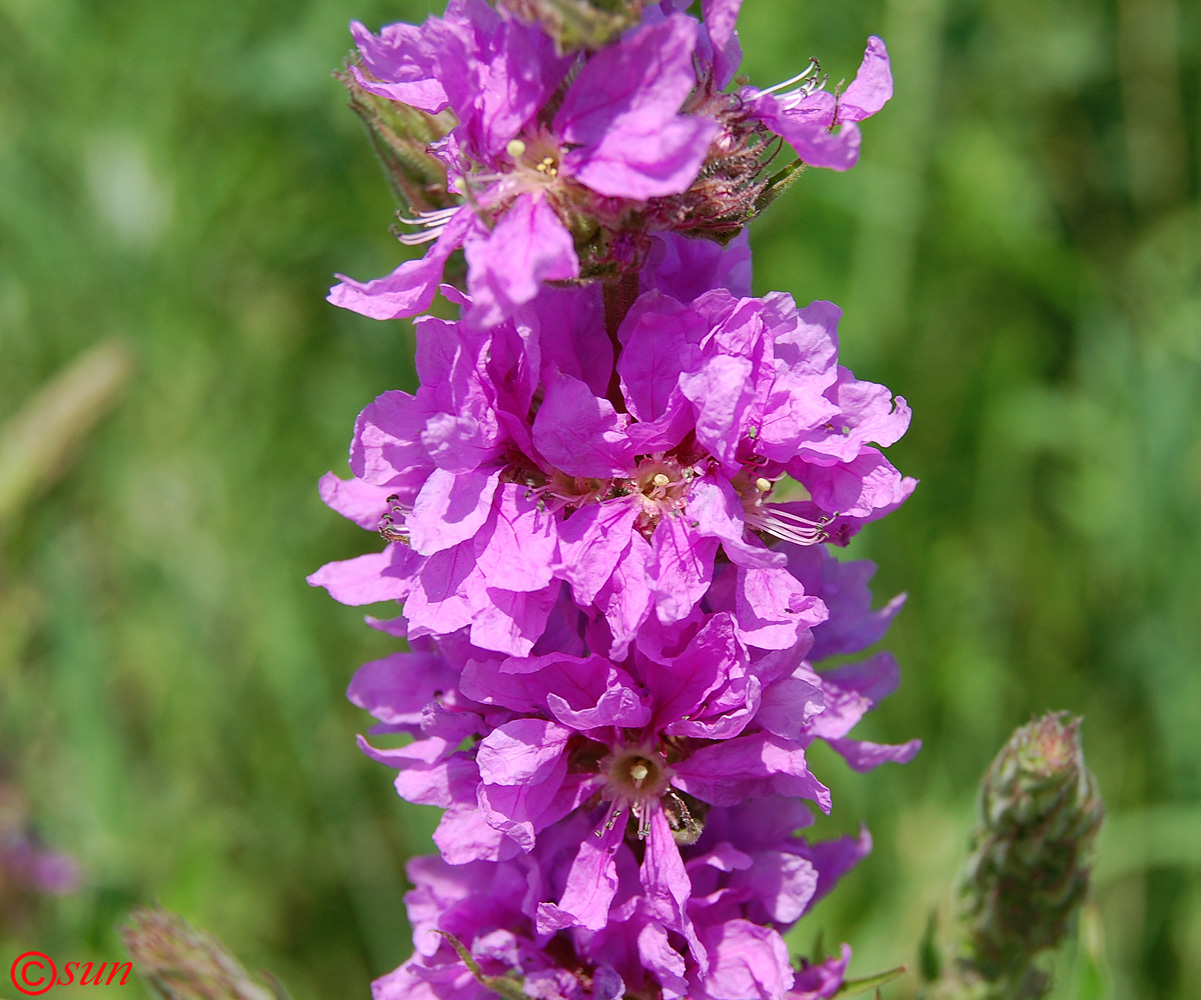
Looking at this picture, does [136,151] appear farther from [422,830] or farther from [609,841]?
[609,841]

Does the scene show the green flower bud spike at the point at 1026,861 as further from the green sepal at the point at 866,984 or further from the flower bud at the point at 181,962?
the flower bud at the point at 181,962

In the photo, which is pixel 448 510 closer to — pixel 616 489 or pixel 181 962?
pixel 616 489

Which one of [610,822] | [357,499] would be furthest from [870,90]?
[610,822]

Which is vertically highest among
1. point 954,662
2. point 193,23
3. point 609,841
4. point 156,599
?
point 193,23

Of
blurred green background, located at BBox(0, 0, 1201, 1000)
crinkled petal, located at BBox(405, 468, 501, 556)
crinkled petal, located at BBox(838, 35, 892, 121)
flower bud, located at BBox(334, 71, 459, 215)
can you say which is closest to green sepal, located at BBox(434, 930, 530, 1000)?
crinkled petal, located at BBox(405, 468, 501, 556)

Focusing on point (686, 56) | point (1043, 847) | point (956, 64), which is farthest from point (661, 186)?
point (956, 64)

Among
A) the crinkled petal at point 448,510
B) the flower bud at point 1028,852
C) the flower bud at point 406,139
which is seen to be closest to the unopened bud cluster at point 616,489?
the crinkled petal at point 448,510
